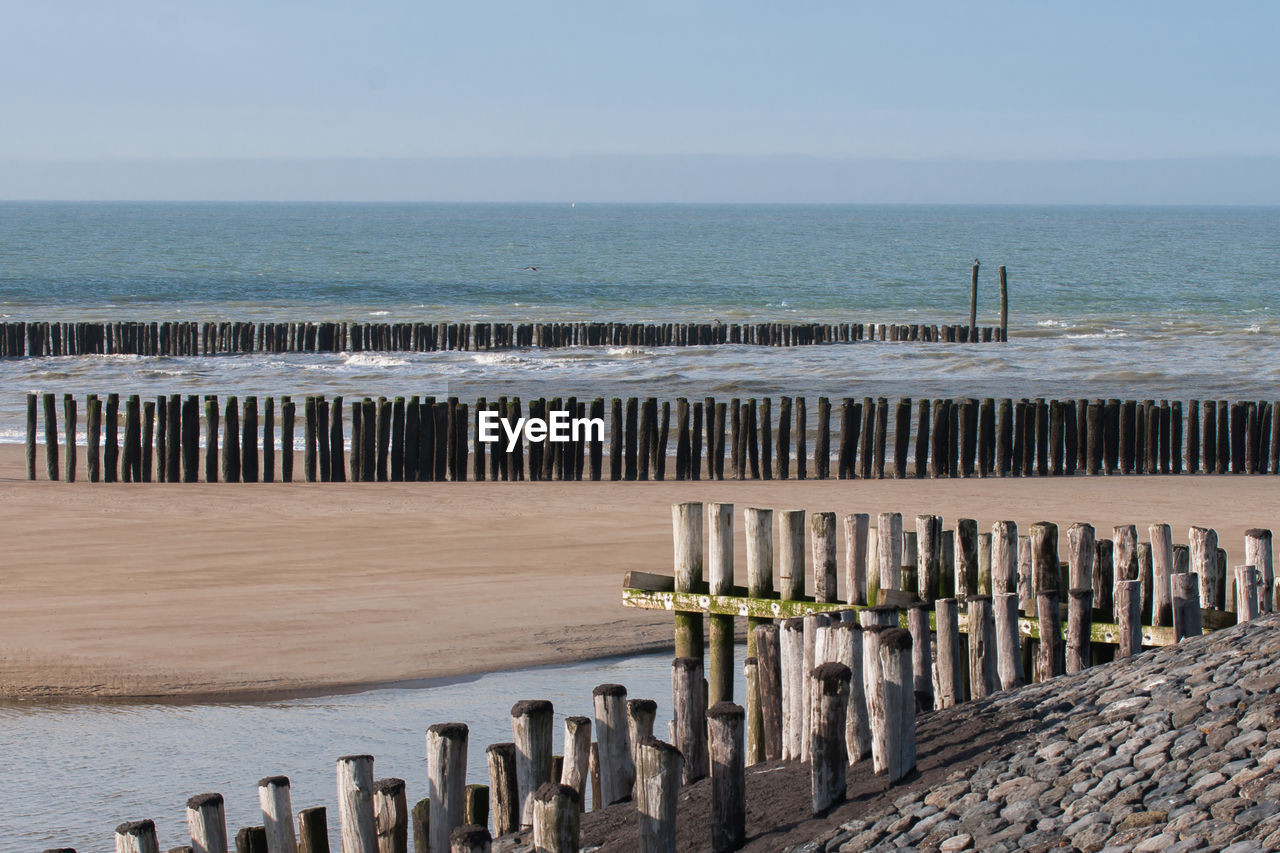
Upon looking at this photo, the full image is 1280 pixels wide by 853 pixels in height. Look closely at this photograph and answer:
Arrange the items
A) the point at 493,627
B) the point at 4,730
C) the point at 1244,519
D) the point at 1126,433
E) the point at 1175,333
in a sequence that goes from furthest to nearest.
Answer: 1. the point at 1175,333
2. the point at 1126,433
3. the point at 1244,519
4. the point at 493,627
5. the point at 4,730

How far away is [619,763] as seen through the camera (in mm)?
4871

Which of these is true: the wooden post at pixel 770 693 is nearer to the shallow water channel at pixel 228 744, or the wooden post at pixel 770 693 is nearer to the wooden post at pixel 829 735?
the wooden post at pixel 829 735

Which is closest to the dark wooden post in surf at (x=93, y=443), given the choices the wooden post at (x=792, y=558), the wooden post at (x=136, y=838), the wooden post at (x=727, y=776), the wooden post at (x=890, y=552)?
the wooden post at (x=792, y=558)

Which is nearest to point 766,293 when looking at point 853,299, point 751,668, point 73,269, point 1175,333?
point 853,299

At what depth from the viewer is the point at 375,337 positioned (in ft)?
108

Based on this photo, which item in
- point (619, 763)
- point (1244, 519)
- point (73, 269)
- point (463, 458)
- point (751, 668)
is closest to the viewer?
point (619, 763)

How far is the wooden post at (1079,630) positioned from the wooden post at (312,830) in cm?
290

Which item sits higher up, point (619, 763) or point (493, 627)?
point (619, 763)

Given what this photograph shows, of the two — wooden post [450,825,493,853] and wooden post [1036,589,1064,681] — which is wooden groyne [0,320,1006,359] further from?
wooden post [450,825,493,853]

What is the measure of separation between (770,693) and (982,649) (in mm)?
860

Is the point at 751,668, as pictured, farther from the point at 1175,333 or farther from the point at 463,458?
the point at 1175,333

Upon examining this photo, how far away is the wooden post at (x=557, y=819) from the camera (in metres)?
3.91

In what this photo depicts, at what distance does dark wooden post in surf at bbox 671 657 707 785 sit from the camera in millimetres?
4902

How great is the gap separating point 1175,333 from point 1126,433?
28499 mm
